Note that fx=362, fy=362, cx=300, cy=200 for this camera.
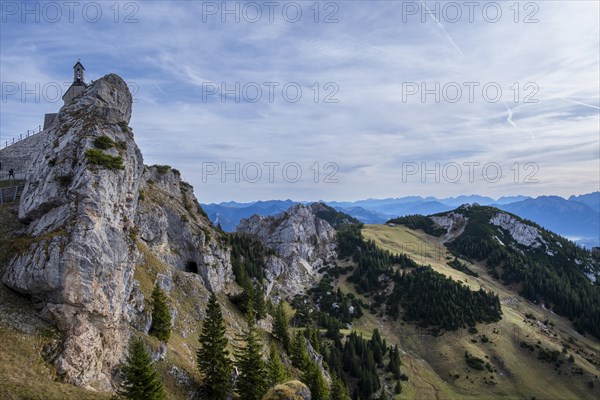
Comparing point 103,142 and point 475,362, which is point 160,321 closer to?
point 103,142

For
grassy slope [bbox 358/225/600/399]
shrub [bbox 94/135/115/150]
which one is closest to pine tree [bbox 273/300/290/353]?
shrub [bbox 94/135/115/150]

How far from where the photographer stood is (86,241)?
38.7 metres

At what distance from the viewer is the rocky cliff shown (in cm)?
3581

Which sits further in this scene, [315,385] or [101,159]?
[315,385]

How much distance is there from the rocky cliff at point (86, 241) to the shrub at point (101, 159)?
11 cm

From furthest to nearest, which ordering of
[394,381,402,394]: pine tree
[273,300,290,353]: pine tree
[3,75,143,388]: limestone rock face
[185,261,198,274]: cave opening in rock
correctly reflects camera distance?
[394,381,402,394]: pine tree < [185,261,198,274]: cave opening in rock < [273,300,290,353]: pine tree < [3,75,143,388]: limestone rock face

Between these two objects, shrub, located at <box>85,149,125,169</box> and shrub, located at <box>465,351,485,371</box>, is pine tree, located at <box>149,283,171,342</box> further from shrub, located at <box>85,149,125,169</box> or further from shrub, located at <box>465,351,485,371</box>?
shrub, located at <box>465,351,485,371</box>

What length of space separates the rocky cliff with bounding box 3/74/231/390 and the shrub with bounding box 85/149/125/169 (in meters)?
0.11

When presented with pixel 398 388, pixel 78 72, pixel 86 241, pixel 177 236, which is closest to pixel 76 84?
pixel 78 72

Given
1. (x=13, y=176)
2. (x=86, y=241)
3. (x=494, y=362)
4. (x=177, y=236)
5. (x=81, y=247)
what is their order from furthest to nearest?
(x=494, y=362) < (x=177, y=236) < (x=13, y=176) < (x=86, y=241) < (x=81, y=247)

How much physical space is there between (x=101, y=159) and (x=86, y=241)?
1365 cm

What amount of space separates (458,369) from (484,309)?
161 ft

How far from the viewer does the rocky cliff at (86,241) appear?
3581 centimetres

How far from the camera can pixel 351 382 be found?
11588 centimetres
